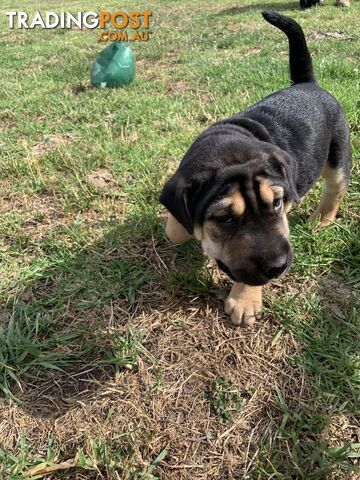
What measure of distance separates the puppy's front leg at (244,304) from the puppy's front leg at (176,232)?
2.01ft

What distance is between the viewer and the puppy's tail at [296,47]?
3.24 m

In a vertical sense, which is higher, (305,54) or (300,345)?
(305,54)

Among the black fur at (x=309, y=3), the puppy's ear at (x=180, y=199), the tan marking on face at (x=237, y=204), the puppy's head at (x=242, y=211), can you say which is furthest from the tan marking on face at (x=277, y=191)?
the black fur at (x=309, y=3)

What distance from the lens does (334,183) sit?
3.57 metres

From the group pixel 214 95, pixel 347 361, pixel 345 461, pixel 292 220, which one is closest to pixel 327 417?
pixel 345 461

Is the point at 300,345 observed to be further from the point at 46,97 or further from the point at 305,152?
the point at 46,97

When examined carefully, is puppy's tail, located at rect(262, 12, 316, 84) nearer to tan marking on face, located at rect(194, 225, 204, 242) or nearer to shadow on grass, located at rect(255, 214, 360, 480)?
shadow on grass, located at rect(255, 214, 360, 480)

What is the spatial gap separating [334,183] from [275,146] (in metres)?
1.04

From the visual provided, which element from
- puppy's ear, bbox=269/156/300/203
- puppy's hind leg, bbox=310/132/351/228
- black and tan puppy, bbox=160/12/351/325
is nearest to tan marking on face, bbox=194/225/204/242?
black and tan puppy, bbox=160/12/351/325

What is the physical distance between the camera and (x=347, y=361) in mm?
Answer: 2564

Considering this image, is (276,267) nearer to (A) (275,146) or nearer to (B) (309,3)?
(A) (275,146)

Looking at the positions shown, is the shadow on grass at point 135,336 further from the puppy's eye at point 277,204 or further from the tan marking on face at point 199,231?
the puppy's eye at point 277,204

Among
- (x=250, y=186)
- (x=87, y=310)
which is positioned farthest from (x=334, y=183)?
(x=87, y=310)

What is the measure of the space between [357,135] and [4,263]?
384 centimetres
